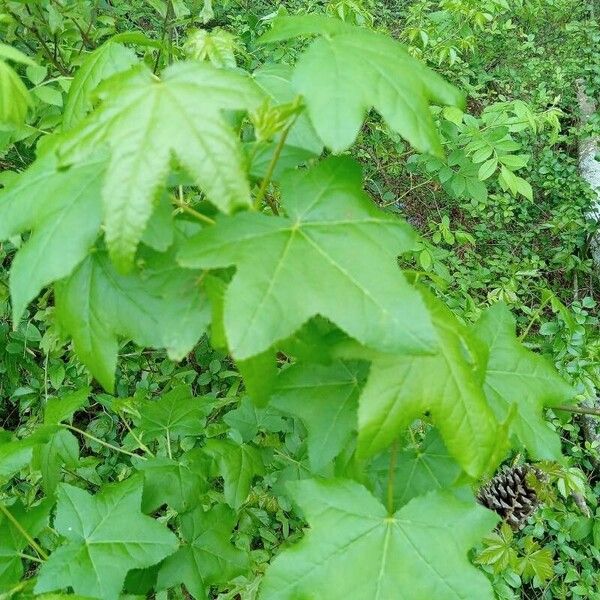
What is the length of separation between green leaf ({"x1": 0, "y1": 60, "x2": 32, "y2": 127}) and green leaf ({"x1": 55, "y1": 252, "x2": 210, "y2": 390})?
276 mm

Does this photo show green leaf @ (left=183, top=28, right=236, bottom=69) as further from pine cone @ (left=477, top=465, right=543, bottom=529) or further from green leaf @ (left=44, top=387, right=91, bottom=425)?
pine cone @ (left=477, top=465, right=543, bottom=529)

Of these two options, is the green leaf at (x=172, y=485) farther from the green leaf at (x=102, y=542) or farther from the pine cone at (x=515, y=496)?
the pine cone at (x=515, y=496)

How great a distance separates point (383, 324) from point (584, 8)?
5.60 meters

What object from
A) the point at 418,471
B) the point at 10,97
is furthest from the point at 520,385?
the point at 10,97

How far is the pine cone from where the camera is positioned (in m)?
2.23

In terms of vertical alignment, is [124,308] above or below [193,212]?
below

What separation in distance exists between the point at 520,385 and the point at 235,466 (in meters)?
0.68

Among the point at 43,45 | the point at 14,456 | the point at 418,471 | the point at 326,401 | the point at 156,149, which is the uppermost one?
the point at 156,149

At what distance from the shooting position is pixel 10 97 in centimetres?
99

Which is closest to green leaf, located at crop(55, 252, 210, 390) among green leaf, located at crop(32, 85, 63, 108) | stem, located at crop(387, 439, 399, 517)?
stem, located at crop(387, 439, 399, 517)

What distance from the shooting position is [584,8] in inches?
205

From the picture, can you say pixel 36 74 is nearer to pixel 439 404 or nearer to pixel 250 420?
pixel 250 420

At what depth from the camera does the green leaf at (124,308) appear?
87 cm

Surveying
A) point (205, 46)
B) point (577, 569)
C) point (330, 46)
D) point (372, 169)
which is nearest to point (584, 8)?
point (372, 169)
